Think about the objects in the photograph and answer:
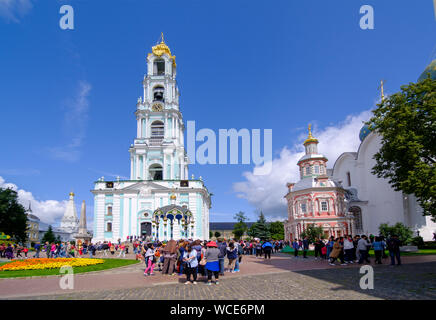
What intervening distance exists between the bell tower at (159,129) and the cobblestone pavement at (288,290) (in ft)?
138

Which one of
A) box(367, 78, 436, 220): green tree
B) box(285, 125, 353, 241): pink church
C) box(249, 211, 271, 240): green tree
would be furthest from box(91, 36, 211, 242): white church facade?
box(367, 78, 436, 220): green tree

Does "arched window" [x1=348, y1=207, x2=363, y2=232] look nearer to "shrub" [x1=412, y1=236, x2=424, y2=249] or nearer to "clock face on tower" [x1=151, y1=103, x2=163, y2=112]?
"shrub" [x1=412, y1=236, x2=424, y2=249]

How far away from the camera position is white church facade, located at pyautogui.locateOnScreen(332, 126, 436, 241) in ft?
133

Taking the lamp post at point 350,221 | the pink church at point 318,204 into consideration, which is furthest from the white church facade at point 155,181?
the lamp post at point 350,221

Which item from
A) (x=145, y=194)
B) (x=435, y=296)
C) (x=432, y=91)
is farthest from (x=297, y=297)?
(x=145, y=194)

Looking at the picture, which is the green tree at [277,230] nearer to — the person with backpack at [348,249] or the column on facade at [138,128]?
the column on facade at [138,128]

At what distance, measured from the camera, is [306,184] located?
153 ft

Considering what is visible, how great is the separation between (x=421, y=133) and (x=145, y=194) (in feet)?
129

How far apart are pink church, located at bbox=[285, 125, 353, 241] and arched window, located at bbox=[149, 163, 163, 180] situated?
23.0 metres

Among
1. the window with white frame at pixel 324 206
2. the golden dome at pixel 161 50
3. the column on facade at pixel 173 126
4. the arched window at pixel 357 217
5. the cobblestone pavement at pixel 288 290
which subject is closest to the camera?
the cobblestone pavement at pixel 288 290

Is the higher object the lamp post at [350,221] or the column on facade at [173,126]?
the column on facade at [173,126]

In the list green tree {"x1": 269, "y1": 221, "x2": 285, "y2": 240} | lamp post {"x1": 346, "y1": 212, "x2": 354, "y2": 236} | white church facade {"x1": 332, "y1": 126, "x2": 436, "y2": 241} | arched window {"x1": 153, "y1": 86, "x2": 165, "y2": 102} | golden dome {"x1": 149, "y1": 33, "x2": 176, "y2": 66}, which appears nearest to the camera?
white church facade {"x1": 332, "y1": 126, "x2": 436, "y2": 241}

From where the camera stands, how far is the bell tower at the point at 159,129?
52.6 meters
